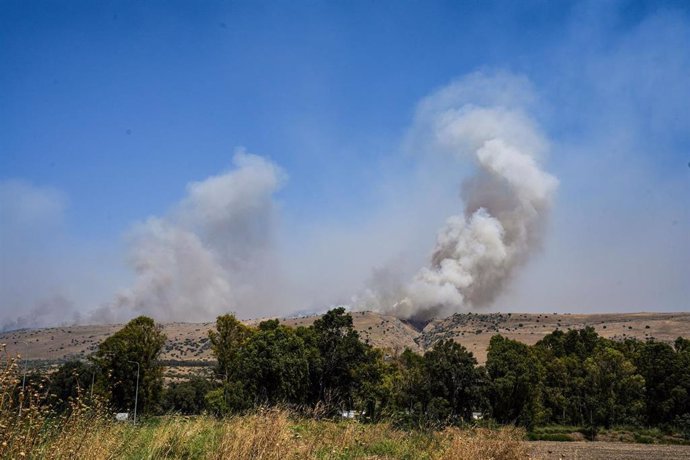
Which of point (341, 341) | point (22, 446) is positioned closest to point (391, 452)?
point (22, 446)

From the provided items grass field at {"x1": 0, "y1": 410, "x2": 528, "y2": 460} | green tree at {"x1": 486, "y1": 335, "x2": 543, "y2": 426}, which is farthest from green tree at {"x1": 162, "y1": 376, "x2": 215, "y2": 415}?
grass field at {"x1": 0, "y1": 410, "x2": 528, "y2": 460}

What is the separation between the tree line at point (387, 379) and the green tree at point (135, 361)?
0.09 meters

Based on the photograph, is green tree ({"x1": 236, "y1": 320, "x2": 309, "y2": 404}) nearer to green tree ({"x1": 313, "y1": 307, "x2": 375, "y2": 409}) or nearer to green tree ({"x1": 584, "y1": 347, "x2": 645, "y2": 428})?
green tree ({"x1": 313, "y1": 307, "x2": 375, "y2": 409})

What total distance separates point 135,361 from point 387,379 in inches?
946

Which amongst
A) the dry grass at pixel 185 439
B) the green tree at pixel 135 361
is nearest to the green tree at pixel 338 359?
the green tree at pixel 135 361

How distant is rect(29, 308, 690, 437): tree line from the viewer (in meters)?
41.2

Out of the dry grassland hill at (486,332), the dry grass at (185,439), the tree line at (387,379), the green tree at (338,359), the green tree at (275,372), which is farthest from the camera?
the dry grassland hill at (486,332)

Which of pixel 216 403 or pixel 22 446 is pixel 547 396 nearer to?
pixel 216 403

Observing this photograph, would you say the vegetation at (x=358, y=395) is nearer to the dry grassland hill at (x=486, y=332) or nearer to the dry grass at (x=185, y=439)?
the dry grass at (x=185, y=439)

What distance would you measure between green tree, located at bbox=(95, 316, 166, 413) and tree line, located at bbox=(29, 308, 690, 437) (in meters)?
0.09

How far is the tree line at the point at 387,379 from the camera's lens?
41.2 metres

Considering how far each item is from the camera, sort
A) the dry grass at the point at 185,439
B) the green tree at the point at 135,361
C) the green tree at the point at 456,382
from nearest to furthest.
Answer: the dry grass at the point at 185,439 → the green tree at the point at 135,361 → the green tree at the point at 456,382

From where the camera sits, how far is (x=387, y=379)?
50.8 metres

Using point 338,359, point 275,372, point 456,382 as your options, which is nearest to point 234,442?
point 275,372
